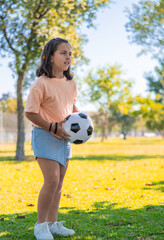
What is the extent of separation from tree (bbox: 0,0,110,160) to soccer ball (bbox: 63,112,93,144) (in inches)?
377

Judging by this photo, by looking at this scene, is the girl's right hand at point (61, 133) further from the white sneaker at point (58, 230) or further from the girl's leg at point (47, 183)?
the white sneaker at point (58, 230)

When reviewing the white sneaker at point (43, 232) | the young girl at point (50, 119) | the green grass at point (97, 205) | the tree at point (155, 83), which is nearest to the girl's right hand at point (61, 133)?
the young girl at point (50, 119)

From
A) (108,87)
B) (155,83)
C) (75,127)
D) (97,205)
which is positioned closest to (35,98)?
(75,127)

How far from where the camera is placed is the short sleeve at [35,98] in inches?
125

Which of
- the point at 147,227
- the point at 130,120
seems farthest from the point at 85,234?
the point at 130,120

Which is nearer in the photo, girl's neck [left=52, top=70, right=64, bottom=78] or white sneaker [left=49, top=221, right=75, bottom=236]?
girl's neck [left=52, top=70, right=64, bottom=78]

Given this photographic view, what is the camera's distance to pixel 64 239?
3.42m

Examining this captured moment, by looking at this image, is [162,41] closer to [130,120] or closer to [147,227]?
[147,227]

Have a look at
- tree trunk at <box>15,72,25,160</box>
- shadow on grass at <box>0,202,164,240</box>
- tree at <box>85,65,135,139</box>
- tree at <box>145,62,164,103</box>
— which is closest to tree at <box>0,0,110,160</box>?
tree trunk at <box>15,72,25,160</box>

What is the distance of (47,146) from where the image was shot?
322 cm

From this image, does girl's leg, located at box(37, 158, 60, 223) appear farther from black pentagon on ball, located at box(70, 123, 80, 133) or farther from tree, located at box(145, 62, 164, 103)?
tree, located at box(145, 62, 164, 103)

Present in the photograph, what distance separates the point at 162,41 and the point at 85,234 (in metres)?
16.7

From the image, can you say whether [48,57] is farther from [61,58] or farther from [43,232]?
[43,232]

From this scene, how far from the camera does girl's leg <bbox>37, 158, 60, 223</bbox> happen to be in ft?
10.5
